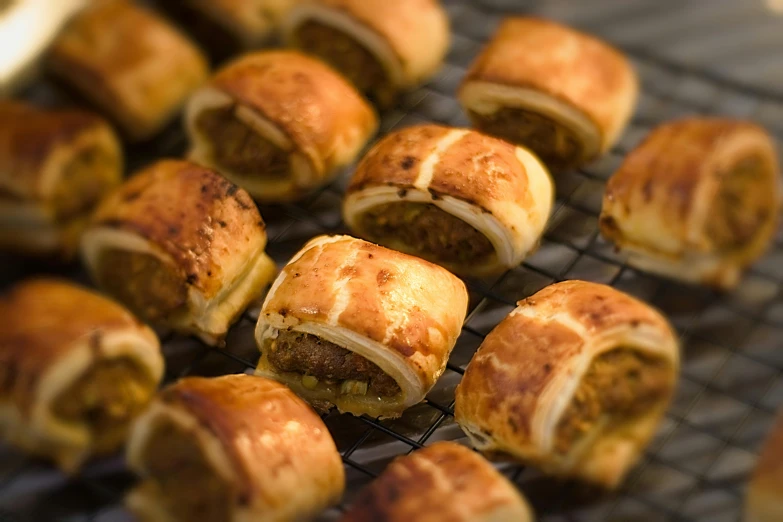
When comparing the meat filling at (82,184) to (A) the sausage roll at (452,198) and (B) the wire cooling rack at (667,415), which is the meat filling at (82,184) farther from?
(A) the sausage roll at (452,198)

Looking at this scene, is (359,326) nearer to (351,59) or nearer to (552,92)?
(552,92)

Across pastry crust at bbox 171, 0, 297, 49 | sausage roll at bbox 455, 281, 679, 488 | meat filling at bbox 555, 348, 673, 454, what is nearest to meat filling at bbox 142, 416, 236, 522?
sausage roll at bbox 455, 281, 679, 488

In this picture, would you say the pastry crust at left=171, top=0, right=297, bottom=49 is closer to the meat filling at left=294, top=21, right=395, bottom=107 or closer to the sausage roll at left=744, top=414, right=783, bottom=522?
the meat filling at left=294, top=21, right=395, bottom=107

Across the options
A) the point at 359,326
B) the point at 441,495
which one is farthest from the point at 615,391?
the point at 359,326

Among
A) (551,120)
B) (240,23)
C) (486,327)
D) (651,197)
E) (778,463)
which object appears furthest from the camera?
(240,23)

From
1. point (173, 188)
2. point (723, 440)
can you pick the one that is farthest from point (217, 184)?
point (723, 440)

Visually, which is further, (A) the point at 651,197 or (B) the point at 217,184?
(B) the point at 217,184

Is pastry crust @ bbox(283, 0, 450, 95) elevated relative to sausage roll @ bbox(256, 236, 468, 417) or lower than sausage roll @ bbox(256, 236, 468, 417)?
elevated

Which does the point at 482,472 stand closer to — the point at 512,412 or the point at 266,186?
the point at 512,412
